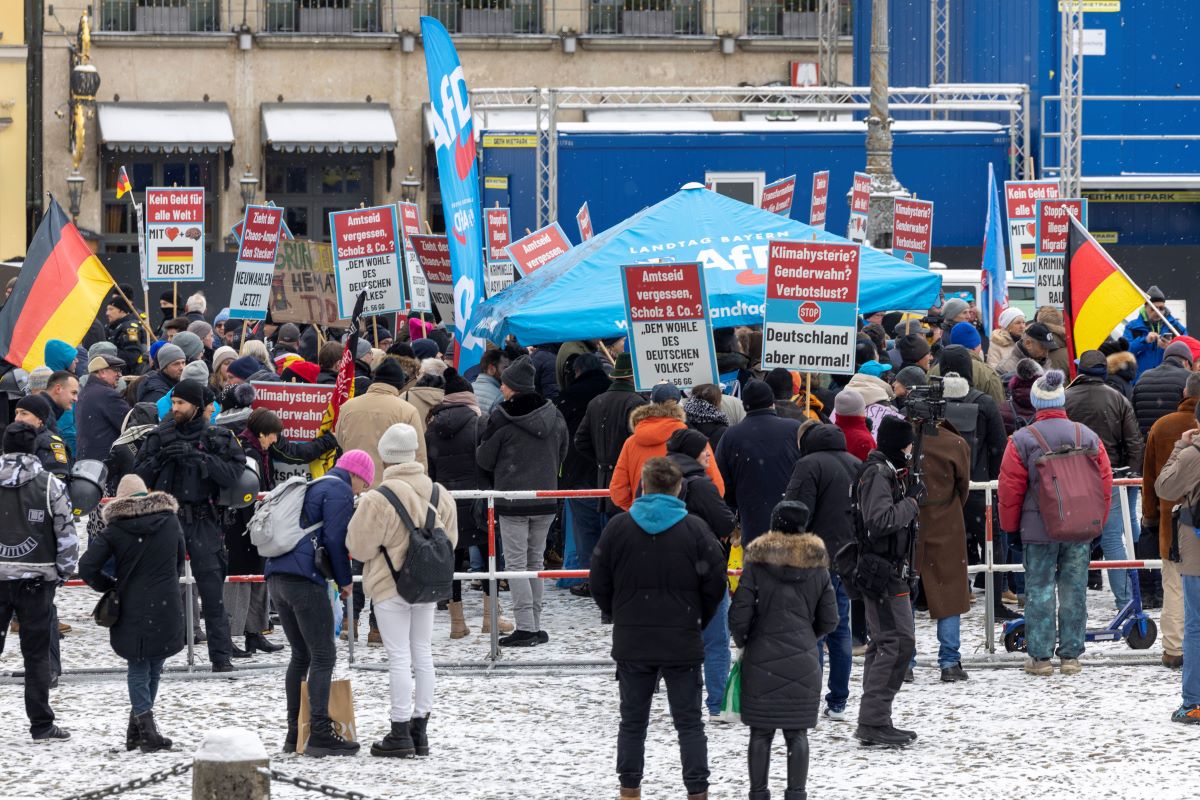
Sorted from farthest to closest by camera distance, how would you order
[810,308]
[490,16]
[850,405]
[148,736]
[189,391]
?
[490,16], [810,308], [189,391], [850,405], [148,736]

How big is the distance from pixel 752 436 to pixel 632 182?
1603 cm

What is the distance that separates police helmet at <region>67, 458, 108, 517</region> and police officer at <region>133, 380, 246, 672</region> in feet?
1.45

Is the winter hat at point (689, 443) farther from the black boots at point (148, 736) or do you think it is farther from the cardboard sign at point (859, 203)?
the cardboard sign at point (859, 203)

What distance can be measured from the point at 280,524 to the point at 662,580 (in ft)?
6.34

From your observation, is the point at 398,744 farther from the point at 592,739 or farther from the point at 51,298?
the point at 51,298

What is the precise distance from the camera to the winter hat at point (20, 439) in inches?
400

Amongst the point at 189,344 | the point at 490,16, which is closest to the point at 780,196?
the point at 189,344

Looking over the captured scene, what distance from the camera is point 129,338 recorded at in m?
17.5

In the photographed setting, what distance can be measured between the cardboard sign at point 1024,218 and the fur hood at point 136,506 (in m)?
12.0

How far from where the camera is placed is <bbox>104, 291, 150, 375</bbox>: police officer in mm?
16750

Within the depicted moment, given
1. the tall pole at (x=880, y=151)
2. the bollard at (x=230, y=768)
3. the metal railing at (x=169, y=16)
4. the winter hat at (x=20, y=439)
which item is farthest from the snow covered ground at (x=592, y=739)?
the metal railing at (x=169, y=16)

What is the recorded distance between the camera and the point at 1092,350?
1289 centimetres

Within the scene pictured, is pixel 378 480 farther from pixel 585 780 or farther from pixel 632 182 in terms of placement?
pixel 632 182

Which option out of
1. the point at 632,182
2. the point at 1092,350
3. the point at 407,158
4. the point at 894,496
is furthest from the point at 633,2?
the point at 894,496
